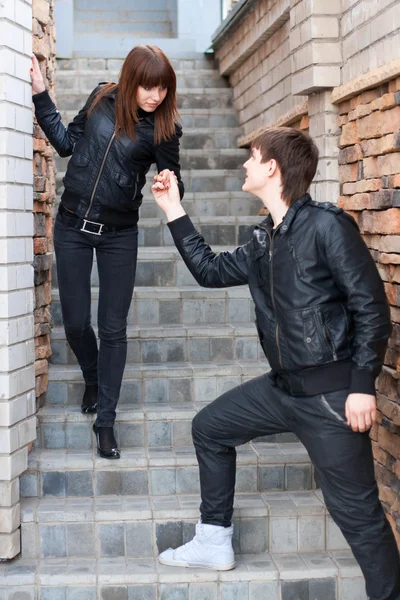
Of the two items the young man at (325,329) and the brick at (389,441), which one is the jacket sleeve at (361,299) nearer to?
the young man at (325,329)

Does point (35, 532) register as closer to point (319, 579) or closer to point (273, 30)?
point (319, 579)

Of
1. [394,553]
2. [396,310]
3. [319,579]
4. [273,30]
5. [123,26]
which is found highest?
[123,26]

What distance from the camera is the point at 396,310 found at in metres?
3.75

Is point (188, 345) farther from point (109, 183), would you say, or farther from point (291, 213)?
point (291, 213)

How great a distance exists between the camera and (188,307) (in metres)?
5.42

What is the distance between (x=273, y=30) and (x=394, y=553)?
14.7ft

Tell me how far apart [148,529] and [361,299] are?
62.8 inches

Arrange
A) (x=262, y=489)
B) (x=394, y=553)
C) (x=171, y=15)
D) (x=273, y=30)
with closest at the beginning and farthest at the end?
(x=394, y=553) < (x=262, y=489) < (x=273, y=30) < (x=171, y=15)

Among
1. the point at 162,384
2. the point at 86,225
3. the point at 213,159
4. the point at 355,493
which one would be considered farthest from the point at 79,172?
the point at 213,159

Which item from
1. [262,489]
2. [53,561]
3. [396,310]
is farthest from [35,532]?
[396,310]

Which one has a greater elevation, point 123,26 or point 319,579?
point 123,26

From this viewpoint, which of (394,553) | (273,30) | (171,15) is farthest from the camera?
(171,15)

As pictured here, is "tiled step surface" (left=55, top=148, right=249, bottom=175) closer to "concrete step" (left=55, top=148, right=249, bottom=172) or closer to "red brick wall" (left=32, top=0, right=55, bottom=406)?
"concrete step" (left=55, top=148, right=249, bottom=172)

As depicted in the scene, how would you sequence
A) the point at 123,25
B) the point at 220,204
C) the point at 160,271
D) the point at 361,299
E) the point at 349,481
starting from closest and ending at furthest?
the point at 361,299, the point at 349,481, the point at 160,271, the point at 220,204, the point at 123,25
